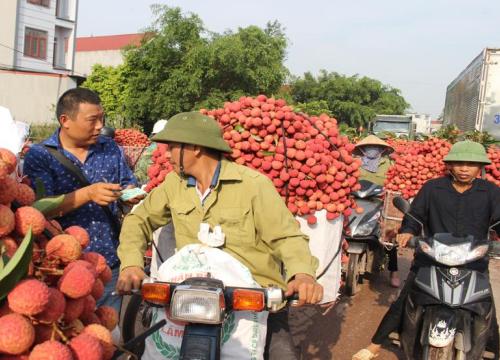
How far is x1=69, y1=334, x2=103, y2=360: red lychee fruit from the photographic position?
132 cm

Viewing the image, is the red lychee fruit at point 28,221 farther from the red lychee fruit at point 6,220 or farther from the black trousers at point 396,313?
the black trousers at point 396,313

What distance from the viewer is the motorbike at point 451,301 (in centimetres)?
383

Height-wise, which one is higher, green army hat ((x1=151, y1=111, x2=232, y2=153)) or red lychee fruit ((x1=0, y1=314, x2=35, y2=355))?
green army hat ((x1=151, y1=111, x2=232, y2=153))

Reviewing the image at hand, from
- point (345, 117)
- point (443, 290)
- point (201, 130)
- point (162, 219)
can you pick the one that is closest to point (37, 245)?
point (201, 130)

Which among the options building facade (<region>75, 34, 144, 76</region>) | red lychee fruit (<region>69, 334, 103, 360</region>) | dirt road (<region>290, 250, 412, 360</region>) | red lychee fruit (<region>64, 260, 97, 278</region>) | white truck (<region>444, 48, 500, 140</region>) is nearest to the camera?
red lychee fruit (<region>69, 334, 103, 360</region>)

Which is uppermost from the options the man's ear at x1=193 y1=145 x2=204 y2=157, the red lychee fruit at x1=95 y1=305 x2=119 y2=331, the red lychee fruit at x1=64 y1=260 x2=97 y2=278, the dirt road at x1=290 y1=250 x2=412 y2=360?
the man's ear at x1=193 y1=145 x2=204 y2=157

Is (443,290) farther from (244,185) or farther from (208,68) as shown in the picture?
(208,68)

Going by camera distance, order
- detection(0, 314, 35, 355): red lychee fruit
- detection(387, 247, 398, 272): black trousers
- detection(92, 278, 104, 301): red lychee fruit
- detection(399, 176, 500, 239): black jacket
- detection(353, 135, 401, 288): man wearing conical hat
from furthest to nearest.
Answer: detection(353, 135, 401, 288): man wearing conical hat
detection(387, 247, 398, 272): black trousers
detection(399, 176, 500, 239): black jacket
detection(92, 278, 104, 301): red lychee fruit
detection(0, 314, 35, 355): red lychee fruit

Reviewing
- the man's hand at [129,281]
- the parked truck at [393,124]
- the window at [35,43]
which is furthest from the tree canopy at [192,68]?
the man's hand at [129,281]

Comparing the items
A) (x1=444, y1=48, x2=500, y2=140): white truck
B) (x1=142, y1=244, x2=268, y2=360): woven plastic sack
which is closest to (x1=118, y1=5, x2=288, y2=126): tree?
(x1=444, y1=48, x2=500, y2=140): white truck

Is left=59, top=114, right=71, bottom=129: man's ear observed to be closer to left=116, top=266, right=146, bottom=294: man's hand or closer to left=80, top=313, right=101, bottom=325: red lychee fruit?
left=116, top=266, right=146, bottom=294: man's hand

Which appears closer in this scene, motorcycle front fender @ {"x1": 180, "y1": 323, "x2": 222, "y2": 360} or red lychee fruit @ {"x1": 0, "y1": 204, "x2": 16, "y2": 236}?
red lychee fruit @ {"x1": 0, "y1": 204, "x2": 16, "y2": 236}

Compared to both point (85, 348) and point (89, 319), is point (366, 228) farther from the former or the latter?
point (85, 348)

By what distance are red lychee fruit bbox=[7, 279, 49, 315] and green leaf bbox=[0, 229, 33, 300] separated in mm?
21
